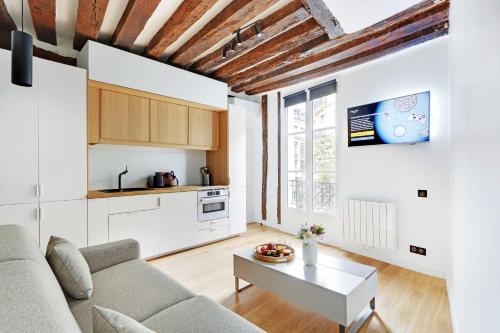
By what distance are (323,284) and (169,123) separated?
308cm

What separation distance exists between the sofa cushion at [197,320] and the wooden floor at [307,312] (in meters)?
0.87

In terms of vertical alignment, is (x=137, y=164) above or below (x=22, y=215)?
above

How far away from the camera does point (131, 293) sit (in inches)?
62.9

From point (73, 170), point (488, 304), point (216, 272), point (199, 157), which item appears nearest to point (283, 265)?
point (216, 272)

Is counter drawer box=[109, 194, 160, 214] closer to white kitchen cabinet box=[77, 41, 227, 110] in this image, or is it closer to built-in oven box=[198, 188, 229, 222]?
built-in oven box=[198, 188, 229, 222]

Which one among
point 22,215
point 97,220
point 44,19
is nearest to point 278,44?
point 44,19

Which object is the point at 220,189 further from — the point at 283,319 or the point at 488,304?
the point at 488,304

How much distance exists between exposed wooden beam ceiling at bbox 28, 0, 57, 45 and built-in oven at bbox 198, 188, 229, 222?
268 cm

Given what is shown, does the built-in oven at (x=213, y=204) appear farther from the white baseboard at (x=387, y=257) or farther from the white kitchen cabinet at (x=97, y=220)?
the white baseboard at (x=387, y=257)

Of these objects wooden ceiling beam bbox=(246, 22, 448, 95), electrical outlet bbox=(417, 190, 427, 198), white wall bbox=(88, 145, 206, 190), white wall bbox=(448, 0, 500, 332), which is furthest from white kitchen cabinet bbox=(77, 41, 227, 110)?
white wall bbox=(448, 0, 500, 332)

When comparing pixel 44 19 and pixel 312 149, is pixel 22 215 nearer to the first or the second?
pixel 44 19

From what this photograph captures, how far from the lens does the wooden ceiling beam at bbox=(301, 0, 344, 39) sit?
221 cm

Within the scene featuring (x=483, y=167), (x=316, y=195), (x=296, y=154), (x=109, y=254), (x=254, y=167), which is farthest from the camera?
(x=254, y=167)

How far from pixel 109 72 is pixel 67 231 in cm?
194
